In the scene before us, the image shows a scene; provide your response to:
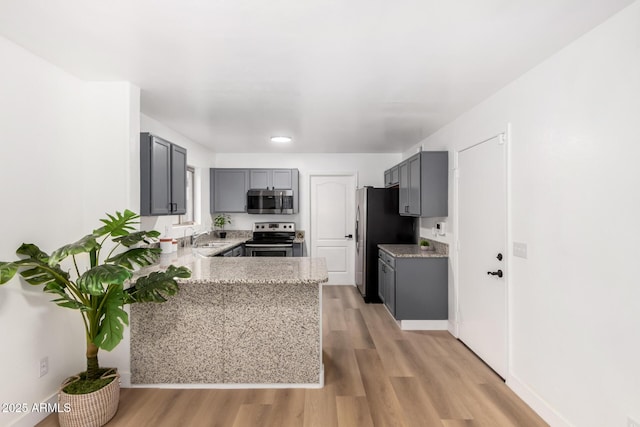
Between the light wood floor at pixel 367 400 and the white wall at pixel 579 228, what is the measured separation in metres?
0.29

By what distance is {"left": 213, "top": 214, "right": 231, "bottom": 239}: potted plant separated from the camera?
18.5ft

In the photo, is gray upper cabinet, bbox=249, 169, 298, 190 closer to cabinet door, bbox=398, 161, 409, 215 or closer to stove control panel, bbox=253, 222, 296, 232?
stove control panel, bbox=253, 222, 296, 232

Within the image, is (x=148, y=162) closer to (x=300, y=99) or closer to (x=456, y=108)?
(x=300, y=99)

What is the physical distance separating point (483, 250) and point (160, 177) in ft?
10.3

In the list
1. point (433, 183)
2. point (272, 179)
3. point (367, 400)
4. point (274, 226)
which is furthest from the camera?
point (274, 226)

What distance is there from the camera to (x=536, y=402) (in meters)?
2.30

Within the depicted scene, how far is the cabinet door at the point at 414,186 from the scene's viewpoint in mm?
3943

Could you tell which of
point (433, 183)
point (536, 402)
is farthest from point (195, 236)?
point (536, 402)

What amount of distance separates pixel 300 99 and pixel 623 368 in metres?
2.90

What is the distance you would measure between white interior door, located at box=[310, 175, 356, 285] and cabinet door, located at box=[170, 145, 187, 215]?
2764 mm

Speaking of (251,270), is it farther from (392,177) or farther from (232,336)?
(392,177)

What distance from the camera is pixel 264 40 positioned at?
1.98m

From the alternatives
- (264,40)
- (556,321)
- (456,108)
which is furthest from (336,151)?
(556,321)

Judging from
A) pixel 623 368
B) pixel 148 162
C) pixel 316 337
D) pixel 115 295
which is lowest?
pixel 316 337
